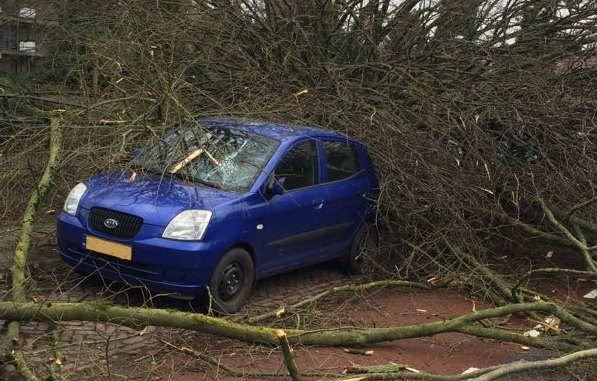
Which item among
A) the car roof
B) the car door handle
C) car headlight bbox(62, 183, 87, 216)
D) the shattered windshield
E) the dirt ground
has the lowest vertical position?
the dirt ground

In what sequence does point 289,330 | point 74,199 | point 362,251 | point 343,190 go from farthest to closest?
point 362,251 → point 343,190 → point 74,199 → point 289,330

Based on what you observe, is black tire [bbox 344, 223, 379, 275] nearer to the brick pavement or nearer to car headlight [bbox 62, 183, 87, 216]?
the brick pavement

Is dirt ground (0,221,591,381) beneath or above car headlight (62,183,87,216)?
beneath

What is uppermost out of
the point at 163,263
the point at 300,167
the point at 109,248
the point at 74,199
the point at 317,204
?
the point at 300,167

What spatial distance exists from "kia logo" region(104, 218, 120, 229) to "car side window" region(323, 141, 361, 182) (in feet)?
7.83

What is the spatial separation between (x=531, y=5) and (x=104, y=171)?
6.64 meters

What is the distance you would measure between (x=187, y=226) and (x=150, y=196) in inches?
20.1

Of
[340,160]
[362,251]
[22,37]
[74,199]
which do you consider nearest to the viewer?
[74,199]

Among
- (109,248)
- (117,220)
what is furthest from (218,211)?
(109,248)

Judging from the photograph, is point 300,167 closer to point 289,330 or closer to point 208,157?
A: point 208,157

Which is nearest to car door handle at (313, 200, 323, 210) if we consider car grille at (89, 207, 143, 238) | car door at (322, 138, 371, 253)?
car door at (322, 138, 371, 253)

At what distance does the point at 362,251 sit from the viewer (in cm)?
756

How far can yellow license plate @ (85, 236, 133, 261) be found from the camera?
18.3 ft

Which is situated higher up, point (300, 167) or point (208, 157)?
point (208, 157)
